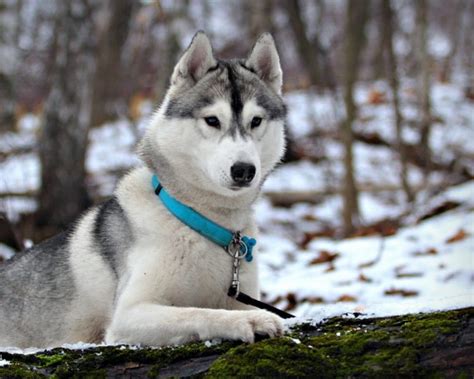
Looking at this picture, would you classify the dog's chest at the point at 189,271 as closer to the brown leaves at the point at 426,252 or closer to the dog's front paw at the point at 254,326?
the dog's front paw at the point at 254,326

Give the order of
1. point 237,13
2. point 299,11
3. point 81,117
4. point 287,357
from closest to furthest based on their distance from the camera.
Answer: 1. point 287,357
2. point 81,117
3. point 299,11
4. point 237,13

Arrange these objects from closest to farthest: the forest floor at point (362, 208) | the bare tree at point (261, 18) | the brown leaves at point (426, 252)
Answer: the forest floor at point (362, 208) → the brown leaves at point (426, 252) → the bare tree at point (261, 18)

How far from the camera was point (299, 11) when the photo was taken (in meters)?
15.7

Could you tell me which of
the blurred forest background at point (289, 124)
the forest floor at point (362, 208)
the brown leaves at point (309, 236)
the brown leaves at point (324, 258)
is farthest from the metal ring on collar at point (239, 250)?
the brown leaves at point (309, 236)

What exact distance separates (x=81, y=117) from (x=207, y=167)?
20.9 feet

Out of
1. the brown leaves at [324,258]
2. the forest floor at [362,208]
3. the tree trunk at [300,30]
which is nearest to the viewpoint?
the forest floor at [362,208]

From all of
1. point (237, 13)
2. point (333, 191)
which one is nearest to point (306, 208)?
point (333, 191)

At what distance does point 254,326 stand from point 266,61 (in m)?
1.73

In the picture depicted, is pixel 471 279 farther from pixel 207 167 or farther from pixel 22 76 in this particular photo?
pixel 22 76

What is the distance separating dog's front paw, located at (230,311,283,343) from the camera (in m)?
2.55

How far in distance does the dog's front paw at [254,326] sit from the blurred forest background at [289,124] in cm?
202

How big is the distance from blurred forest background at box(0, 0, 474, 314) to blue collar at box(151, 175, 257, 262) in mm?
1170

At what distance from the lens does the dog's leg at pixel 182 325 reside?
102 inches

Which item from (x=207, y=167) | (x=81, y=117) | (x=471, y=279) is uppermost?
(x=81, y=117)
